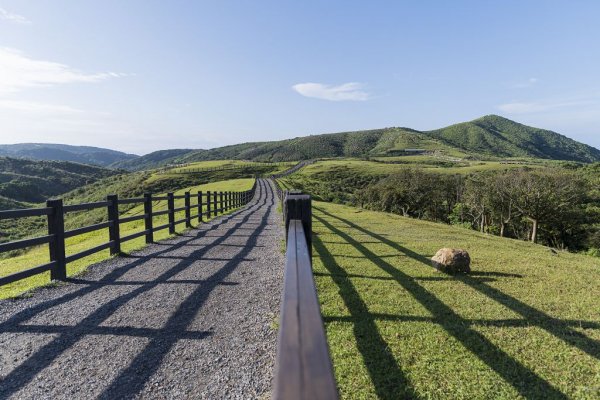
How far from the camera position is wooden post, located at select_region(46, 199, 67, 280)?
6.49 metres

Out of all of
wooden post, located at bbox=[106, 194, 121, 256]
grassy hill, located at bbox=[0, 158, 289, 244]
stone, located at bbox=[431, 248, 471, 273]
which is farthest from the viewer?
grassy hill, located at bbox=[0, 158, 289, 244]

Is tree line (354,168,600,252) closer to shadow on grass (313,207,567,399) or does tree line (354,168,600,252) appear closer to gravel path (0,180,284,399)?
shadow on grass (313,207,567,399)

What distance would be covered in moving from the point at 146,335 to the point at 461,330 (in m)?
3.80

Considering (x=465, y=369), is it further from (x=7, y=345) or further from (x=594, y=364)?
(x=7, y=345)

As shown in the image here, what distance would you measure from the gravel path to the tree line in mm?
34853

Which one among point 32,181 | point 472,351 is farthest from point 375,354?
point 32,181

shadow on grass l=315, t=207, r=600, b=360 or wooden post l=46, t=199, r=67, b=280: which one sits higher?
wooden post l=46, t=199, r=67, b=280

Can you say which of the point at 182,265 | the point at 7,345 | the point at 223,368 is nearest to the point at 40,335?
the point at 7,345

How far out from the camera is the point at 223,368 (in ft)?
11.1

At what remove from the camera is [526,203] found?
33.4 m

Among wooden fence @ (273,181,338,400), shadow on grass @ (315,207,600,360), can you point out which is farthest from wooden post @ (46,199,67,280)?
shadow on grass @ (315,207,600,360)

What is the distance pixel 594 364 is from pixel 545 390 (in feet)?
3.01

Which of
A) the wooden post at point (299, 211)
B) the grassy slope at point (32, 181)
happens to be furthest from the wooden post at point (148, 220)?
the grassy slope at point (32, 181)

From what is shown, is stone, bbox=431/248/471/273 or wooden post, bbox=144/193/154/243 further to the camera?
wooden post, bbox=144/193/154/243
